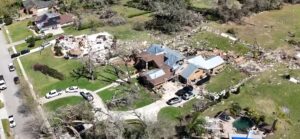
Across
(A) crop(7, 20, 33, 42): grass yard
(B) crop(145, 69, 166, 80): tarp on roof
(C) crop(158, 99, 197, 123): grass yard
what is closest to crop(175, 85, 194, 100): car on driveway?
(C) crop(158, 99, 197, 123): grass yard

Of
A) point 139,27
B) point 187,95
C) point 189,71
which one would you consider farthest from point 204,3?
Answer: point 187,95

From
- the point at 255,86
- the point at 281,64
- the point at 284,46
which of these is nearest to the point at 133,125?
the point at 255,86

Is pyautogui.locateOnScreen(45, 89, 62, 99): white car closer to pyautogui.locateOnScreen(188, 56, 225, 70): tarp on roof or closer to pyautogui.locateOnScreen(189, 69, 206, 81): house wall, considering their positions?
pyautogui.locateOnScreen(189, 69, 206, 81): house wall

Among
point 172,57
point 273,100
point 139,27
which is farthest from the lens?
point 139,27

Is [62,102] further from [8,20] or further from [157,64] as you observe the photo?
[8,20]

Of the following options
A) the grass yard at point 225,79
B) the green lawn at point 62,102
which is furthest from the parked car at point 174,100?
the green lawn at point 62,102

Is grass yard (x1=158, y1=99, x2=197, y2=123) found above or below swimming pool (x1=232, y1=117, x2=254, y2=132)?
above
